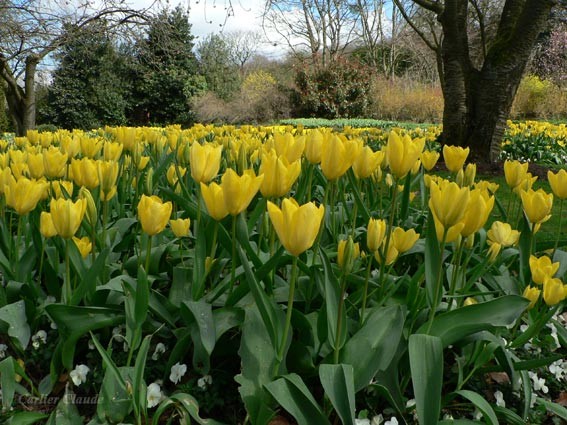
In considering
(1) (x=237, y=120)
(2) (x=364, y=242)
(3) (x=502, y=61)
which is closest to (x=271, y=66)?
(1) (x=237, y=120)

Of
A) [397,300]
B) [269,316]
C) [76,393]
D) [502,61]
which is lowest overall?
[76,393]

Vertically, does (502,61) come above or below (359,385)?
above

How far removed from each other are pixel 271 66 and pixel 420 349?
4041cm

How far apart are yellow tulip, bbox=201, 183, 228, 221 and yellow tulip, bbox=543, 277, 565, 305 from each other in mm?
859

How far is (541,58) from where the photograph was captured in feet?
98.4

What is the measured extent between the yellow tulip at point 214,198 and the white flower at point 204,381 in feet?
1.37

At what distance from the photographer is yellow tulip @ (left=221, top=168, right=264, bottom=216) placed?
1.17 metres

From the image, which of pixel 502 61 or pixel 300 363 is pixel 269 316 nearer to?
pixel 300 363

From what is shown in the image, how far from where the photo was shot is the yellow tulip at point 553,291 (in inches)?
52.9

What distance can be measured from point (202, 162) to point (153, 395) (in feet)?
1.99

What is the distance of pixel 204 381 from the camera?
52.2 inches

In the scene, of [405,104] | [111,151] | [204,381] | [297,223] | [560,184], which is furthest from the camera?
[405,104]

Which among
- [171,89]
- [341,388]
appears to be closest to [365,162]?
[341,388]

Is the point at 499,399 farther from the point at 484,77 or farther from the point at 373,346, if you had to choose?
the point at 484,77
